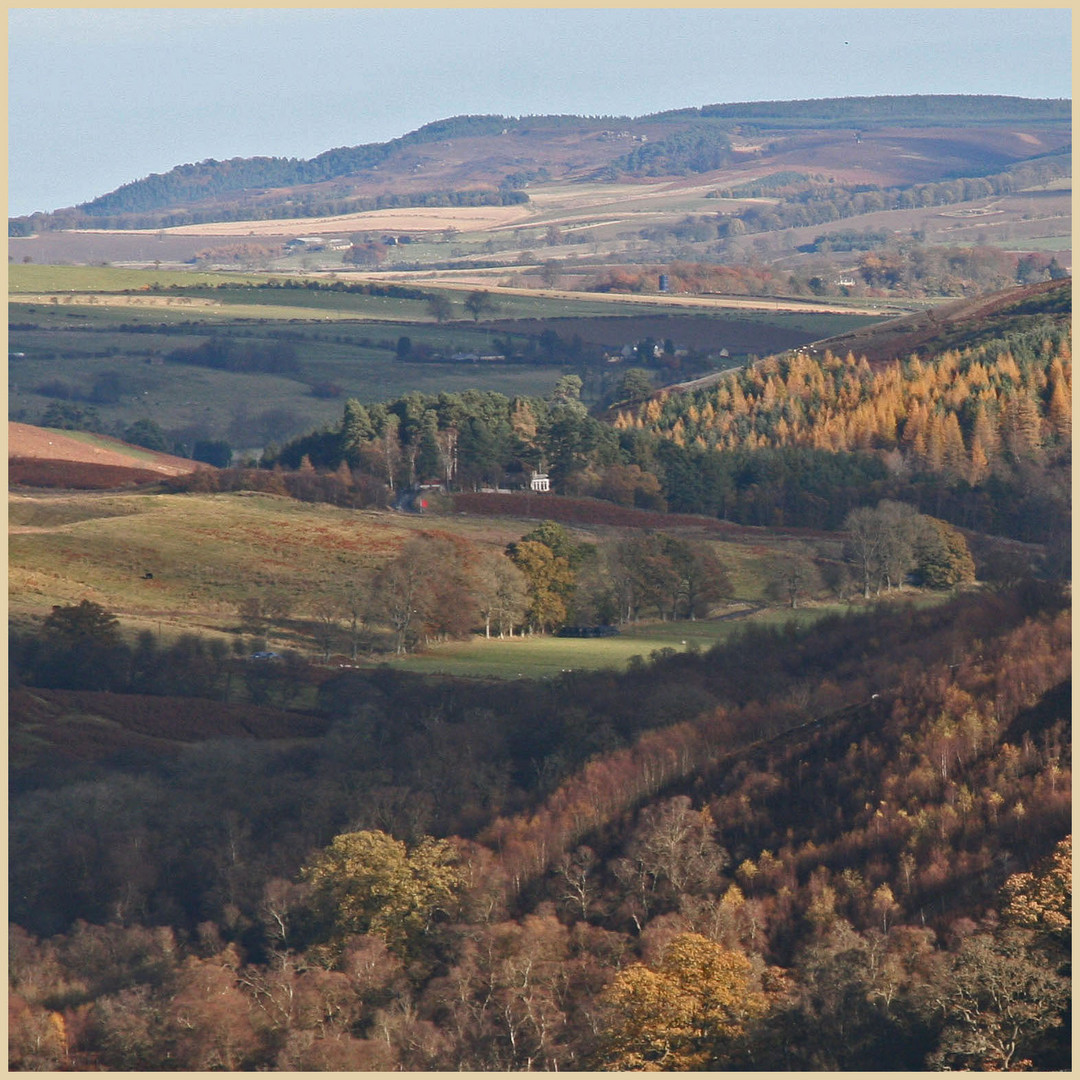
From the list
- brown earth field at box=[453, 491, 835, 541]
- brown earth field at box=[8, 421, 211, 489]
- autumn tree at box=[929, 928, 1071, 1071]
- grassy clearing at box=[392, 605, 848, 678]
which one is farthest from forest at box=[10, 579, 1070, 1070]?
brown earth field at box=[8, 421, 211, 489]

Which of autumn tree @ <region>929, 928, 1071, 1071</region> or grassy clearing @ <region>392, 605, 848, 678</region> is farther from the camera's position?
grassy clearing @ <region>392, 605, 848, 678</region>

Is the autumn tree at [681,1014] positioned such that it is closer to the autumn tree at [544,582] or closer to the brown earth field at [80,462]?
the autumn tree at [544,582]

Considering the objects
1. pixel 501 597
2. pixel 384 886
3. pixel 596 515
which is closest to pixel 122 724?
pixel 501 597

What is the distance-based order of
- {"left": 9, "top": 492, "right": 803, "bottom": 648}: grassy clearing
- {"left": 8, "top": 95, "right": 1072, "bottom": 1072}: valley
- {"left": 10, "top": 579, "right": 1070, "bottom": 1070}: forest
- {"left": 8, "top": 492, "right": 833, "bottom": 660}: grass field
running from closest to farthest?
{"left": 10, "top": 579, "right": 1070, "bottom": 1070}: forest, {"left": 8, "top": 95, "right": 1072, "bottom": 1072}: valley, {"left": 8, "top": 492, "right": 833, "bottom": 660}: grass field, {"left": 9, "top": 492, "right": 803, "bottom": 648}: grassy clearing

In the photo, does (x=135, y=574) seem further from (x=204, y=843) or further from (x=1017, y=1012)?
(x=1017, y=1012)

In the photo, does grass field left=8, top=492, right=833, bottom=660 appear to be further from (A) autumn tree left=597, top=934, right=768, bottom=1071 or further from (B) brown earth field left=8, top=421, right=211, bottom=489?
(A) autumn tree left=597, top=934, right=768, bottom=1071

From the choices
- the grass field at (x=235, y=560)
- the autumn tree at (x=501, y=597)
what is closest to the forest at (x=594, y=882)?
the grass field at (x=235, y=560)

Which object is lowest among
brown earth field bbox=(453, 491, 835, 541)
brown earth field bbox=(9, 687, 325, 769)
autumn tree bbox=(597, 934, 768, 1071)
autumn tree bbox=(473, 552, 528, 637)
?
autumn tree bbox=(597, 934, 768, 1071)
